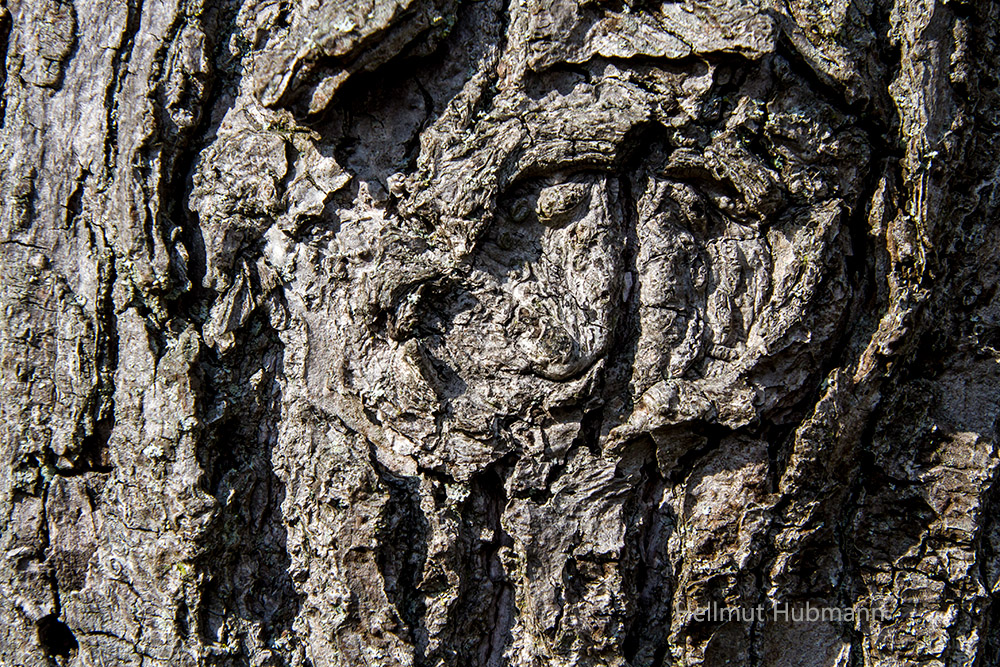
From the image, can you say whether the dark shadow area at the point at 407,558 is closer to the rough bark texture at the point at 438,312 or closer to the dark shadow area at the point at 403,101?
the rough bark texture at the point at 438,312

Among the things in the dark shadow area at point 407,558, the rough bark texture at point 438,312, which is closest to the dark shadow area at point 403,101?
the rough bark texture at point 438,312

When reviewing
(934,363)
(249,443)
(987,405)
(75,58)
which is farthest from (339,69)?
(987,405)

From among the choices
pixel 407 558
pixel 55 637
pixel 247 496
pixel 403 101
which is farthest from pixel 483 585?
pixel 403 101

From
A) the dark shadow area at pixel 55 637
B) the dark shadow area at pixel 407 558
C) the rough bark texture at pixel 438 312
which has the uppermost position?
the rough bark texture at pixel 438 312

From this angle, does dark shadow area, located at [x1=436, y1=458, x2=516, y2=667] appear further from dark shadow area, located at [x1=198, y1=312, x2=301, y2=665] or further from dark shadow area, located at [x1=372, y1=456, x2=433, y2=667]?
dark shadow area, located at [x1=198, y1=312, x2=301, y2=665]

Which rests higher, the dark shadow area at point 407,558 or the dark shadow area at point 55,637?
the dark shadow area at point 407,558

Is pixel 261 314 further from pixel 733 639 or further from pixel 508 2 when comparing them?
pixel 733 639

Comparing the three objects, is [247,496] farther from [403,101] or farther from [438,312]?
[403,101]

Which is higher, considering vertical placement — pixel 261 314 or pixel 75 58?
pixel 75 58

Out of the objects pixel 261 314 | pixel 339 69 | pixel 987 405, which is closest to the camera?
pixel 339 69
